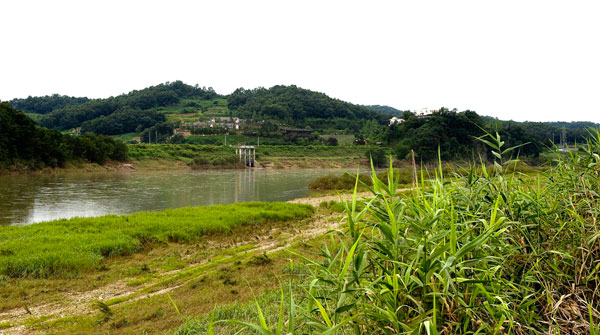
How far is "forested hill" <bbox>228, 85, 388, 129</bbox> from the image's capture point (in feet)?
333

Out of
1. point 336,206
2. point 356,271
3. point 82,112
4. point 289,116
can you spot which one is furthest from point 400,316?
point 82,112

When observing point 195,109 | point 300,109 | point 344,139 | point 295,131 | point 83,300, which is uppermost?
point 195,109

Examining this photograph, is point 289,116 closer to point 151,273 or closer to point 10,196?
point 10,196

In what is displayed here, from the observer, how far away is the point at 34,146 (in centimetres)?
3619

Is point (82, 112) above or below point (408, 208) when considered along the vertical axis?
above

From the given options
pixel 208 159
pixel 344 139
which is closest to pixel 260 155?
pixel 208 159

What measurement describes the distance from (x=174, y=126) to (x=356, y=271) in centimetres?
8747

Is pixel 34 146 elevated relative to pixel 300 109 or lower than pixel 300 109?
lower

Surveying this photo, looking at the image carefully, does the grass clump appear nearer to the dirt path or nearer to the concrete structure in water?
the dirt path

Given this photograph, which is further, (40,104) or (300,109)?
(40,104)

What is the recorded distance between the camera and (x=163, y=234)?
1053 cm

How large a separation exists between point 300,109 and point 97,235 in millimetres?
97736

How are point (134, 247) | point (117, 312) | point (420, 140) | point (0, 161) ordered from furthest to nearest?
point (420, 140) < point (0, 161) < point (134, 247) < point (117, 312)

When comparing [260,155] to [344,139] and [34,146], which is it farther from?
[34,146]
